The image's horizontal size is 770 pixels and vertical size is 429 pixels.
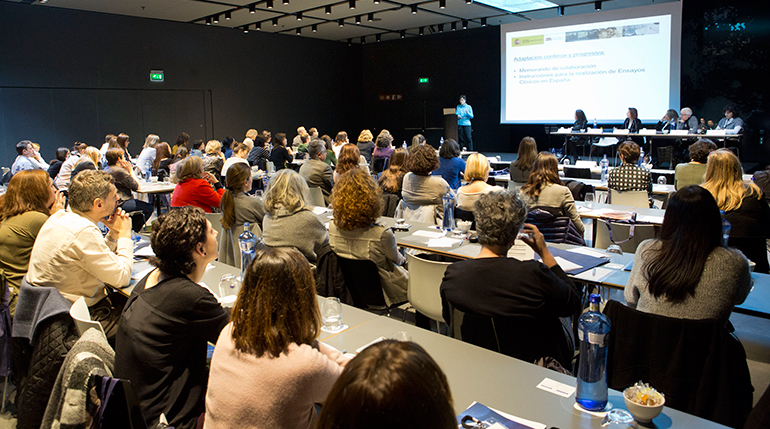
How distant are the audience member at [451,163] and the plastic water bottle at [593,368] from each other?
529 centimetres

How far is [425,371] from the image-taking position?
89cm

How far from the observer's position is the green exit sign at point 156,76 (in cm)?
1360

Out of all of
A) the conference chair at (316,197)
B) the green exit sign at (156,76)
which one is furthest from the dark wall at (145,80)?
the conference chair at (316,197)

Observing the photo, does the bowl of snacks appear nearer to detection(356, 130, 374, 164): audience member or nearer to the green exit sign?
detection(356, 130, 374, 164): audience member

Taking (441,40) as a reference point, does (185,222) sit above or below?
below

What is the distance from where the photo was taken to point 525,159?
6.54 metres

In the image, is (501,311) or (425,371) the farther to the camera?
(501,311)

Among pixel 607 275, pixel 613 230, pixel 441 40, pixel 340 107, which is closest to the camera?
pixel 607 275

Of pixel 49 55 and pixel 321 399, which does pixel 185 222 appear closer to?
pixel 321 399

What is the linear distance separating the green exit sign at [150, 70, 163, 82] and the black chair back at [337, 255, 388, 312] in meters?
12.3

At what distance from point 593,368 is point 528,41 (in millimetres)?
12550

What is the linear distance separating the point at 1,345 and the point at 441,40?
15.5 meters

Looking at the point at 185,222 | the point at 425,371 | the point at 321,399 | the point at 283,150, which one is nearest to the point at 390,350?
the point at 425,371

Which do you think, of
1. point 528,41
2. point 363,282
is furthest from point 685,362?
point 528,41
